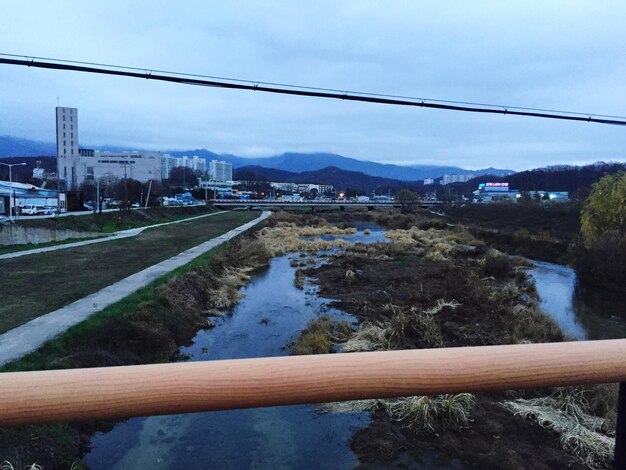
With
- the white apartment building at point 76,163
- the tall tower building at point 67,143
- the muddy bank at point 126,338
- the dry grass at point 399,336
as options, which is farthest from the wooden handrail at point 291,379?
the tall tower building at point 67,143

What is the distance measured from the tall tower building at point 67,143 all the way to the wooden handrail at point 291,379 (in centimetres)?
12595

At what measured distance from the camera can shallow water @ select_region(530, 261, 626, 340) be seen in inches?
637

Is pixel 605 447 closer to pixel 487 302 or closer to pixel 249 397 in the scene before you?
pixel 249 397

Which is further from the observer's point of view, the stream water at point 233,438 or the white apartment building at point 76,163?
the white apartment building at point 76,163

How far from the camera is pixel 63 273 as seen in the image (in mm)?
16891

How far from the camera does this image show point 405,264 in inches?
1187

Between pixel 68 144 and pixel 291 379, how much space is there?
13653cm

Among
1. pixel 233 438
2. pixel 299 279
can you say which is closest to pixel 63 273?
pixel 299 279

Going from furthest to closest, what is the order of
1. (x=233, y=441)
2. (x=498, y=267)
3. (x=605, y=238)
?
(x=605, y=238)
(x=498, y=267)
(x=233, y=441)

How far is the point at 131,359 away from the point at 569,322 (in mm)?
15056

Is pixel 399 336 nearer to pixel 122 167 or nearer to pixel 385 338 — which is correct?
pixel 385 338

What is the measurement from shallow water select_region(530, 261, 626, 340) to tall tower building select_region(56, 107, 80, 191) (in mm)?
113590

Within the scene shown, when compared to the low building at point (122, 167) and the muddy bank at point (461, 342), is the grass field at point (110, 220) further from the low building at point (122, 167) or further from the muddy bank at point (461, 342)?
the low building at point (122, 167)

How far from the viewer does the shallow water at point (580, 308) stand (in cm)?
1619
